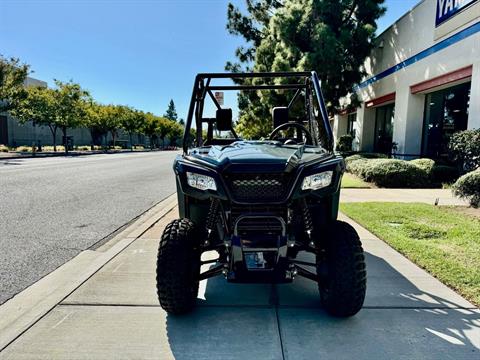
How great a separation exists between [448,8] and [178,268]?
43.6 feet

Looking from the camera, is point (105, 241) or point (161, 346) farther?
point (105, 241)

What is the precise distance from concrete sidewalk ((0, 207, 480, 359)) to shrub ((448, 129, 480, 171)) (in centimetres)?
753

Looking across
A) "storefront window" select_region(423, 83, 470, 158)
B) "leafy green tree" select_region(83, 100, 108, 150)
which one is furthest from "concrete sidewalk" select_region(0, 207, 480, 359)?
"leafy green tree" select_region(83, 100, 108, 150)

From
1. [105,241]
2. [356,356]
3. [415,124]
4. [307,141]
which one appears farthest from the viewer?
[415,124]

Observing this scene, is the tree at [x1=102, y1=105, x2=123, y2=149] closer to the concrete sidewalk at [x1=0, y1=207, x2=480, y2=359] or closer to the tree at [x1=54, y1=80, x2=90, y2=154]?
the tree at [x1=54, y1=80, x2=90, y2=154]

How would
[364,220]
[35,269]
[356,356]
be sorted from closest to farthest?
[356,356] < [35,269] < [364,220]

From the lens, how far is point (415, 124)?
1496 cm

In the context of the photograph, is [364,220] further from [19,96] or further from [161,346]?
[19,96]

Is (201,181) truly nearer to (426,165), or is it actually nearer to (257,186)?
(257,186)

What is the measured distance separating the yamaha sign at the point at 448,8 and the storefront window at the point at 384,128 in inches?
213

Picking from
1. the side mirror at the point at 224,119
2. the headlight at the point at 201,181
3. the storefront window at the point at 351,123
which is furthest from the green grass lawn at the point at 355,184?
the storefront window at the point at 351,123

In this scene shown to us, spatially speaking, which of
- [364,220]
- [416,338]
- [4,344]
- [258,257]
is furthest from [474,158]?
[4,344]

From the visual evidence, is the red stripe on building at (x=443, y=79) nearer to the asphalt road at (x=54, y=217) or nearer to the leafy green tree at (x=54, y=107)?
the asphalt road at (x=54, y=217)

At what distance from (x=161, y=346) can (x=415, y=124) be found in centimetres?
1507
